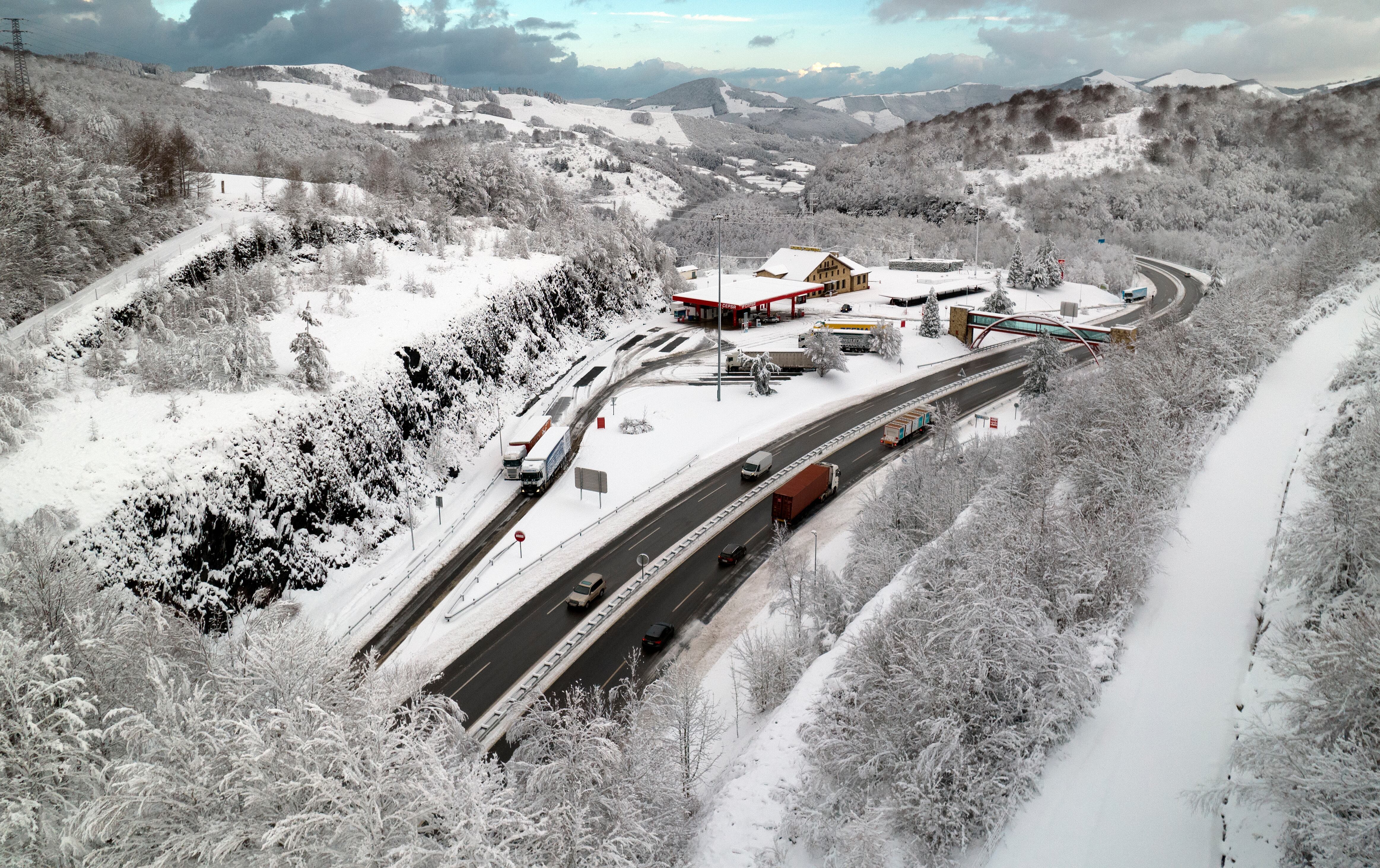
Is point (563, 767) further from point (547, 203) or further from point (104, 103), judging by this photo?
point (104, 103)

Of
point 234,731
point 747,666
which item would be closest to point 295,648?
point 234,731

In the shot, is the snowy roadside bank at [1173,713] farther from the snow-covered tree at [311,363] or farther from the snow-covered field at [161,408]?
the snow-covered tree at [311,363]

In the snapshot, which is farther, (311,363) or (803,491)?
(803,491)

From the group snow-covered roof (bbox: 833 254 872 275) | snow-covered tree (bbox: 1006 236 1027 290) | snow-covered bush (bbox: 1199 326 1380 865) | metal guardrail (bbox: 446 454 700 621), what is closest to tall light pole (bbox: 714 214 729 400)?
metal guardrail (bbox: 446 454 700 621)

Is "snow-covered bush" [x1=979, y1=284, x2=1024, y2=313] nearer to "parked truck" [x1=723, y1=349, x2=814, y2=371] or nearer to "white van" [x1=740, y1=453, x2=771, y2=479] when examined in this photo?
"parked truck" [x1=723, y1=349, x2=814, y2=371]

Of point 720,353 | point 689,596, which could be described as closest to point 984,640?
point 689,596

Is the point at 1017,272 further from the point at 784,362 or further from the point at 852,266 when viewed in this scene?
the point at 784,362
